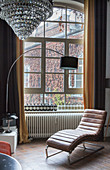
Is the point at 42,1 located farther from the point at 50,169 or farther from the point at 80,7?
the point at 80,7

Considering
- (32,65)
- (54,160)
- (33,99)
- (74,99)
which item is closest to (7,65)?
(32,65)

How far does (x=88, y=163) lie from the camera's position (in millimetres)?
3527

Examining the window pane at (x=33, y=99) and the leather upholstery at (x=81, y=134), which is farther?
the window pane at (x=33, y=99)

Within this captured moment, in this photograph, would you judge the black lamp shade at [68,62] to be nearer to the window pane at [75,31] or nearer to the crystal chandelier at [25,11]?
the window pane at [75,31]

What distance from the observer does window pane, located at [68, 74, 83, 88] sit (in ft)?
17.5

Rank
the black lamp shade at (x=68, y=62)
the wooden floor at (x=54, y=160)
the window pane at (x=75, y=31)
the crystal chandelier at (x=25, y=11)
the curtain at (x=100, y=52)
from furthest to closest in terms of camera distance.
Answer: the window pane at (x=75, y=31)
the curtain at (x=100, y=52)
the black lamp shade at (x=68, y=62)
the wooden floor at (x=54, y=160)
the crystal chandelier at (x=25, y=11)

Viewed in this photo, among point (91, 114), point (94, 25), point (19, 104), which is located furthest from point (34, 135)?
point (94, 25)

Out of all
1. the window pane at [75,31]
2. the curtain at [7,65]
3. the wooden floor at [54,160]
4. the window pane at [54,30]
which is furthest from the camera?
the window pane at [75,31]

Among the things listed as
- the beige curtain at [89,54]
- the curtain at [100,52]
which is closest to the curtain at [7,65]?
the beige curtain at [89,54]

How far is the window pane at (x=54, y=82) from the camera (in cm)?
524

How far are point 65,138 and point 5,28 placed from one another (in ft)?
9.02

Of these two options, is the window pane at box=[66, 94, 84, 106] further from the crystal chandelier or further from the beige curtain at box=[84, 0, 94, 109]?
the crystal chandelier

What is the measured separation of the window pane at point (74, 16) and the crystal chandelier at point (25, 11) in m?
3.53

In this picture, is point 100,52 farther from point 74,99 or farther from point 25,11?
point 25,11
